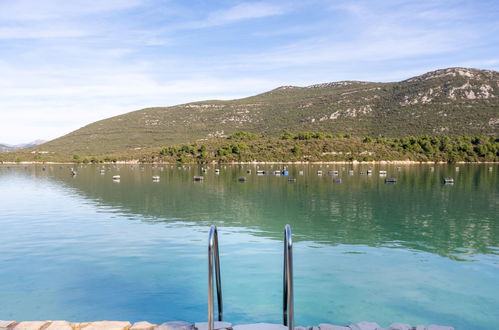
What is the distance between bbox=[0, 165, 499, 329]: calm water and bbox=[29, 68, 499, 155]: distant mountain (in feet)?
407

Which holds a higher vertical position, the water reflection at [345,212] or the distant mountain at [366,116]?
the distant mountain at [366,116]

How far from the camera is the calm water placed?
481 inches

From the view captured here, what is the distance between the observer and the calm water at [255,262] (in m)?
12.2

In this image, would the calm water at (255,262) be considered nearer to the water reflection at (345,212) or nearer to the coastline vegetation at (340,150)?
the water reflection at (345,212)

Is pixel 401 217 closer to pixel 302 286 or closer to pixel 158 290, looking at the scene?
pixel 302 286

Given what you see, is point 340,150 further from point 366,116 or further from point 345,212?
point 345,212

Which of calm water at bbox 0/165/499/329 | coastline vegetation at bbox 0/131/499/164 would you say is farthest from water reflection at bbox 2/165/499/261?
coastline vegetation at bbox 0/131/499/164

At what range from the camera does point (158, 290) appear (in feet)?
45.6

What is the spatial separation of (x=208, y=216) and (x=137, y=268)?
13926mm

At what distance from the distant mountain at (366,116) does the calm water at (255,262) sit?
124125 mm

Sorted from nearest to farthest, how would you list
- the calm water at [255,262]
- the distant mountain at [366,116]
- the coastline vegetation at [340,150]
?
the calm water at [255,262] < the coastline vegetation at [340,150] < the distant mountain at [366,116]

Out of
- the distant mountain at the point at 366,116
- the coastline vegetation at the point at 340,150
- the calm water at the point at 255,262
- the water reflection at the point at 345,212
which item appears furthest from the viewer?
the distant mountain at the point at 366,116

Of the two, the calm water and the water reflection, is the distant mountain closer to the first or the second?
the water reflection

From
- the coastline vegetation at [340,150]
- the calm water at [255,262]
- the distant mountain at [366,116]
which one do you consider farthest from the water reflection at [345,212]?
the distant mountain at [366,116]
